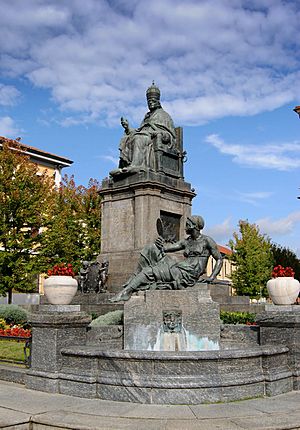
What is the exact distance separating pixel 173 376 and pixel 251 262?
40.5 m

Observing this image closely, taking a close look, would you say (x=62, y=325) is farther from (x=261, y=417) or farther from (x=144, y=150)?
(x=144, y=150)

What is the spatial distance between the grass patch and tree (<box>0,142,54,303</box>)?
13.7 metres

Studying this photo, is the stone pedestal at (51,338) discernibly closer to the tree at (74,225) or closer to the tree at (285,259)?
the tree at (74,225)

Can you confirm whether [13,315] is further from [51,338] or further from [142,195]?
[51,338]

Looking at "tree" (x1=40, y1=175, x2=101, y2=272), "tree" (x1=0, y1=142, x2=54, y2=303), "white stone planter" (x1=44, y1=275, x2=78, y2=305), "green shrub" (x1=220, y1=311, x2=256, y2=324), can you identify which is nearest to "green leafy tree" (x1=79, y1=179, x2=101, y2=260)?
"tree" (x1=40, y1=175, x2=101, y2=272)

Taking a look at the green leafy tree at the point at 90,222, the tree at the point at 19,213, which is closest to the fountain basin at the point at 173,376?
the tree at the point at 19,213

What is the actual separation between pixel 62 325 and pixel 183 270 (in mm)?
3189

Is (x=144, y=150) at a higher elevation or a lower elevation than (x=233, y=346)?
higher

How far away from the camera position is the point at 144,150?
60.3 ft

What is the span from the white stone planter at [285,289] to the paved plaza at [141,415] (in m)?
1.84

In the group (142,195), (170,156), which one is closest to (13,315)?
(142,195)

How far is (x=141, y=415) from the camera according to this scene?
6.74 metres

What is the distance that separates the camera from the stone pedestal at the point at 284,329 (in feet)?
29.0

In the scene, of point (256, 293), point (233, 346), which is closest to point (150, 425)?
point (233, 346)
